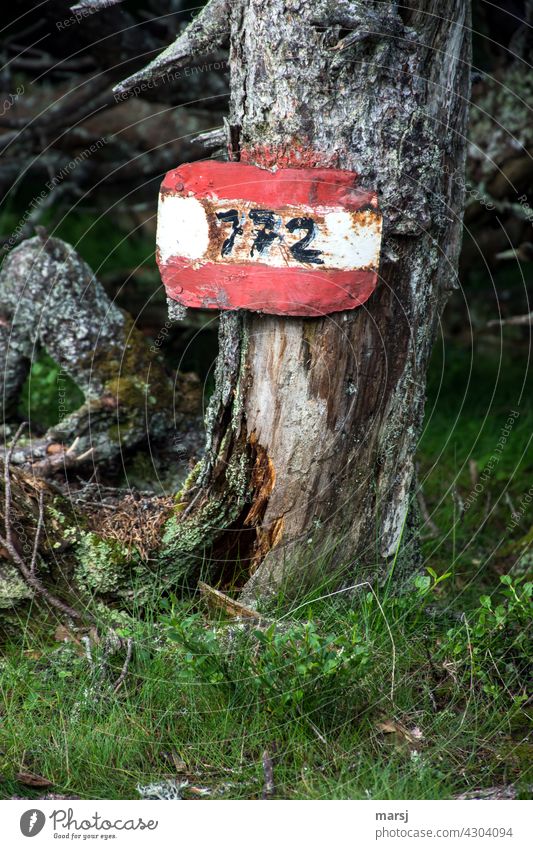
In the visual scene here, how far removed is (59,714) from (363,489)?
1154 mm

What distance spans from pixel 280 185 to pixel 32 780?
175 centimetres

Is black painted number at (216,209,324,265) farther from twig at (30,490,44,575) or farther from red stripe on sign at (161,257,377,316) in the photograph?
twig at (30,490,44,575)

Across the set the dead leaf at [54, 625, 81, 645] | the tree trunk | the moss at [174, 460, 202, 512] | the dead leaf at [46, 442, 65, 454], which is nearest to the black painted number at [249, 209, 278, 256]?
the tree trunk

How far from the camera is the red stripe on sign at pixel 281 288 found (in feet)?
7.76

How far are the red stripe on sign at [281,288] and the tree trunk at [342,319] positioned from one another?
0.24ft

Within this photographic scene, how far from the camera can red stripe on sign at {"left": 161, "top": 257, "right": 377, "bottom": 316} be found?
237cm

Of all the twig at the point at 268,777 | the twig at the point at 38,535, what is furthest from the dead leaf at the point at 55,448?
the twig at the point at 268,777

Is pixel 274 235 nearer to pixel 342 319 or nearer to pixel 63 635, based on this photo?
pixel 342 319

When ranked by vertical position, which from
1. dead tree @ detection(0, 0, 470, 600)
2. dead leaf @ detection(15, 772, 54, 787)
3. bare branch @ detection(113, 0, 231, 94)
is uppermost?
bare branch @ detection(113, 0, 231, 94)

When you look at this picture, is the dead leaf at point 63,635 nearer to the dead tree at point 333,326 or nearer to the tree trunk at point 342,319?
the dead tree at point 333,326

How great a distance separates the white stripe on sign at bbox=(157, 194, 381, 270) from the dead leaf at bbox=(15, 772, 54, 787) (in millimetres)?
1500

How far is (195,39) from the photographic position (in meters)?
2.45

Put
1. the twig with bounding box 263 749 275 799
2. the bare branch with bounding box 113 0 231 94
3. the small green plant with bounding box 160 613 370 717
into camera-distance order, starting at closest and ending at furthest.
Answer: the twig with bounding box 263 749 275 799 → the small green plant with bounding box 160 613 370 717 → the bare branch with bounding box 113 0 231 94

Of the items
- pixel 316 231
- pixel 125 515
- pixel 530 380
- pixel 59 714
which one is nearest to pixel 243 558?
pixel 125 515
